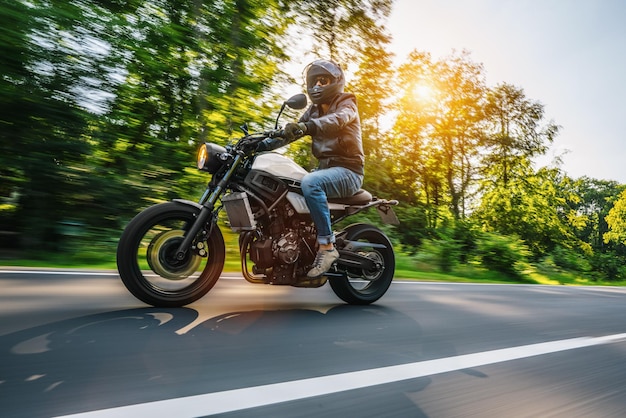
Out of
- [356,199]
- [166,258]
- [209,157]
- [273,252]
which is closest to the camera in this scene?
[166,258]

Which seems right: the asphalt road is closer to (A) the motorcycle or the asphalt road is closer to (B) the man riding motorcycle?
(A) the motorcycle

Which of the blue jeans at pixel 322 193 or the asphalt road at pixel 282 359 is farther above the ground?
the blue jeans at pixel 322 193

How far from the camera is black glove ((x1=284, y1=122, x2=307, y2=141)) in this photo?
11.4ft

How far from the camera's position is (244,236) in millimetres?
3625

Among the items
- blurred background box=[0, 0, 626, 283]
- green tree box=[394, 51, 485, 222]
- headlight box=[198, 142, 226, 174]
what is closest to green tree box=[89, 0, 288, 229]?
blurred background box=[0, 0, 626, 283]

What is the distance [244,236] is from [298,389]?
181cm

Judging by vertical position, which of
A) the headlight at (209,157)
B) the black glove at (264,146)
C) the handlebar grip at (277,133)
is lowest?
the headlight at (209,157)

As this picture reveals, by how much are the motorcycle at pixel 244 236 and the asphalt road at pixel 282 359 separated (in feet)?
0.71

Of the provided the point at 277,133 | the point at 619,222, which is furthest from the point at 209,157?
the point at 619,222

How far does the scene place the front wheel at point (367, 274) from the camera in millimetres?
4117

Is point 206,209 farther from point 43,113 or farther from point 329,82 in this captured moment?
point 43,113

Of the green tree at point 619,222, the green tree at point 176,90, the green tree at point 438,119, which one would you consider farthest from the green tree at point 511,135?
the green tree at point 619,222

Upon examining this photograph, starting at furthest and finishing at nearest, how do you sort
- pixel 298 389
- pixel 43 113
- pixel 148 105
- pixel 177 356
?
pixel 148 105
pixel 43 113
pixel 177 356
pixel 298 389

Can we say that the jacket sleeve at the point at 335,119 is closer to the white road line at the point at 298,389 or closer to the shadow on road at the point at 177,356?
the shadow on road at the point at 177,356
